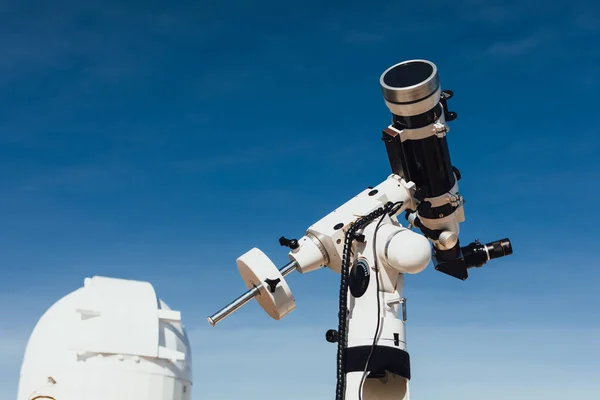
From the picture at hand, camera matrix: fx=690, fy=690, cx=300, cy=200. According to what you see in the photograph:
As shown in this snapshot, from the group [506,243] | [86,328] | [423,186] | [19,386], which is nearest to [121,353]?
[86,328]

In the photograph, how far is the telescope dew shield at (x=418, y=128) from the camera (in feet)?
26.2

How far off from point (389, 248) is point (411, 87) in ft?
6.30

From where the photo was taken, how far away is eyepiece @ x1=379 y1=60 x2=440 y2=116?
7949 mm

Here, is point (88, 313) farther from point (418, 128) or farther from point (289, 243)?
point (418, 128)

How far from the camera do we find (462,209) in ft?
28.5

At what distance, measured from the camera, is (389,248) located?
24.2 feet

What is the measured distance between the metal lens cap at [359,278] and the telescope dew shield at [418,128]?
1.37 m

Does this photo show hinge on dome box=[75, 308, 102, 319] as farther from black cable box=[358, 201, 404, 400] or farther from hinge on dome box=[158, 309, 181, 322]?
black cable box=[358, 201, 404, 400]

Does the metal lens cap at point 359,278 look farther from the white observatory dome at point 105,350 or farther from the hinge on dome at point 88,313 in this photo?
the hinge on dome at point 88,313

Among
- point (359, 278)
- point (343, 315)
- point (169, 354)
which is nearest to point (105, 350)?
point (169, 354)

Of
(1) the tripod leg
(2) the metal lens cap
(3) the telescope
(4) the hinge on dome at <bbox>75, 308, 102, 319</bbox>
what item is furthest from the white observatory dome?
(1) the tripod leg

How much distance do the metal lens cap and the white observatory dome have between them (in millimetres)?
2504

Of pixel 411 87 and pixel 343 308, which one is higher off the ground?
pixel 411 87

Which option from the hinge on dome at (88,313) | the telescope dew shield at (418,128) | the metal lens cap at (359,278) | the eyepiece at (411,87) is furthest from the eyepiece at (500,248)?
the hinge on dome at (88,313)
